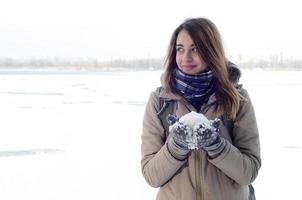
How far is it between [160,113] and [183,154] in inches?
8.9

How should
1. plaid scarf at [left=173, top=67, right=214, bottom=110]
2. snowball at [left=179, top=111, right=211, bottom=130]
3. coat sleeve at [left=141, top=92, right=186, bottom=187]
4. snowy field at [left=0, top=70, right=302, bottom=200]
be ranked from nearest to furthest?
snowball at [left=179, top=111, right=211, bottom=130] < coat sleeve at [left=141, top=92, right=186, bottom=187] < plaid scarf at [left=173, top=67, right=214, bottom=110] < snowy field at [left=0, top=70, right=302, bottom=200]

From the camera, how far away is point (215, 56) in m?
1.73

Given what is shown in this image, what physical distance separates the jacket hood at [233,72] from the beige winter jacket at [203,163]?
12 cm

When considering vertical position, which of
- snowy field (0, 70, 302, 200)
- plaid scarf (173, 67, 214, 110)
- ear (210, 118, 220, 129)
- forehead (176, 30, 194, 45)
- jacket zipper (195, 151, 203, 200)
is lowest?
snowy field (0, 70, 302, 200)

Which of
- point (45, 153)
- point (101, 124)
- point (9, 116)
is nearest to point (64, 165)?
point (45, 153)

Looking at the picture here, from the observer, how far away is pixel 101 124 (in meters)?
11.4

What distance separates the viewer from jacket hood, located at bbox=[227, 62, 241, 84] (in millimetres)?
1813

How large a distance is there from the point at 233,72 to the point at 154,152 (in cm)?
49

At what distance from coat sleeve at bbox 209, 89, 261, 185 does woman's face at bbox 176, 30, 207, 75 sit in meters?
0.24

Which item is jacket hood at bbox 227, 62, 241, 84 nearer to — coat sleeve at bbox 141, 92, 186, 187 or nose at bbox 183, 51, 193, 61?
nose at bbox 183, 51, 193, 61

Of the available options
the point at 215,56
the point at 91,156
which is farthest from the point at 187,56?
the point at 91,156

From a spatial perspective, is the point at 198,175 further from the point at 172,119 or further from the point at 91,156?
the point at 91,156

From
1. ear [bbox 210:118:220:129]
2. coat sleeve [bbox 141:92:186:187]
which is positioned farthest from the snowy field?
ear [bbox 210:118:220:129]

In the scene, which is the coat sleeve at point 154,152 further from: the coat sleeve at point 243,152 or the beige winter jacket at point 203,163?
the coat sleeve at point 243,152
